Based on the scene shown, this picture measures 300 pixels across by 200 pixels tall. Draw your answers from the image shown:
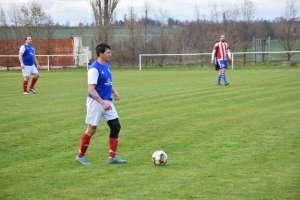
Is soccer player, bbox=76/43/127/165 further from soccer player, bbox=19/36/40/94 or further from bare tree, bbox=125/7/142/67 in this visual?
bare tree, bbox=125/7/142/67

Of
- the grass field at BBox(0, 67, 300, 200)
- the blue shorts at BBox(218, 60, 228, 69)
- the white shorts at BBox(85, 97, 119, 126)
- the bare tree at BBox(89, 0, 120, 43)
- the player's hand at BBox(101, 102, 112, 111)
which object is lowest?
the grass field at BBox(0, 67, 300, 200)

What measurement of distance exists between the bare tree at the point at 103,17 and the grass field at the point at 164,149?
26.2 meters

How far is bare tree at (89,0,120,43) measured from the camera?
44069mm

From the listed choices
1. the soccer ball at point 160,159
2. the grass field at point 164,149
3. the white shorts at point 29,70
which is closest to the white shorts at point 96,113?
the grass field at point 164,149

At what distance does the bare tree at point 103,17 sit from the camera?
4407cm

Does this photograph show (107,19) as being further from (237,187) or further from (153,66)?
(237,187)

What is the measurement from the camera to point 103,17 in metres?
45.2

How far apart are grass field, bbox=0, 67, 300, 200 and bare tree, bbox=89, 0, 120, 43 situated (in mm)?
26179

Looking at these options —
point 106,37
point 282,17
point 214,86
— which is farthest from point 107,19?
point 214,86

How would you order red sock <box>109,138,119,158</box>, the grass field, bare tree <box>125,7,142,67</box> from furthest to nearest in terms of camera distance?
1. bare tree <box>125,7,142,67</box>
2. red sock <box>109,138,119,158</box>
3. the grass field

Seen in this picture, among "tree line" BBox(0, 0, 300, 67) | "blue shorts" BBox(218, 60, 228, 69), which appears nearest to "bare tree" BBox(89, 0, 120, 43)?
"tree line" BBox(0, 0, 300, 67)

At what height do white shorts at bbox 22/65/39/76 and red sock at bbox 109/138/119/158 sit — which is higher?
white shorts at bbox 22/65/39/76

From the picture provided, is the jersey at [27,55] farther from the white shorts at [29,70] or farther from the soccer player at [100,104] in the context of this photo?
the soccer player at [100,104]

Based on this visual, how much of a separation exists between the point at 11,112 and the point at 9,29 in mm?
30915
